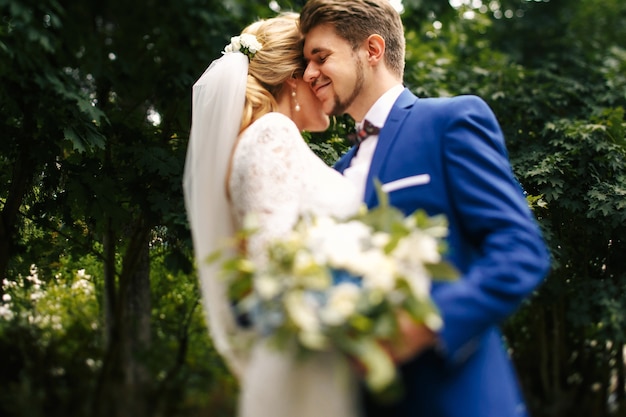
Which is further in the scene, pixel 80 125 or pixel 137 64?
pixel 137 64

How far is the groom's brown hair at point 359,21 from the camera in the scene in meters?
2.35

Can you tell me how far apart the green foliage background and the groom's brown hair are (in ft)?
4.10

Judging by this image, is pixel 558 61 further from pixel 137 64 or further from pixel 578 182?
pixel 137 64

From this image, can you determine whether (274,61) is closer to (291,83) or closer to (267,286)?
(291,83)

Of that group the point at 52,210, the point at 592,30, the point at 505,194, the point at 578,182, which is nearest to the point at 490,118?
the point at 505,194

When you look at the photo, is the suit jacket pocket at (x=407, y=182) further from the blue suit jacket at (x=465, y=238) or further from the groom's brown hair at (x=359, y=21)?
the groom's brown hair at (x=359, y=21)

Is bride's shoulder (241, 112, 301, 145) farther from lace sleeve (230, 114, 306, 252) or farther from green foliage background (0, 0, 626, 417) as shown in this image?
green foliage background (0, 0, 626, 417)

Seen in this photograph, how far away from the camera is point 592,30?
6.96 metres

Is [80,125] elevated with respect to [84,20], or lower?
lower

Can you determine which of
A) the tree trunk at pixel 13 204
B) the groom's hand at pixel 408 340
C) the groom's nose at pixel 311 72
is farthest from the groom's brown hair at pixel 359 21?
the tree trunk at pixel 13 204

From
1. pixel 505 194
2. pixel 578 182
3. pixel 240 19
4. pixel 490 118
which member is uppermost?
pixel 240 19

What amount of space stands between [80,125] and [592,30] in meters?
5.70

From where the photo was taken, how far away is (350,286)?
1406mm

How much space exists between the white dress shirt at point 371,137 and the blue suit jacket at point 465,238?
120 millimetres
